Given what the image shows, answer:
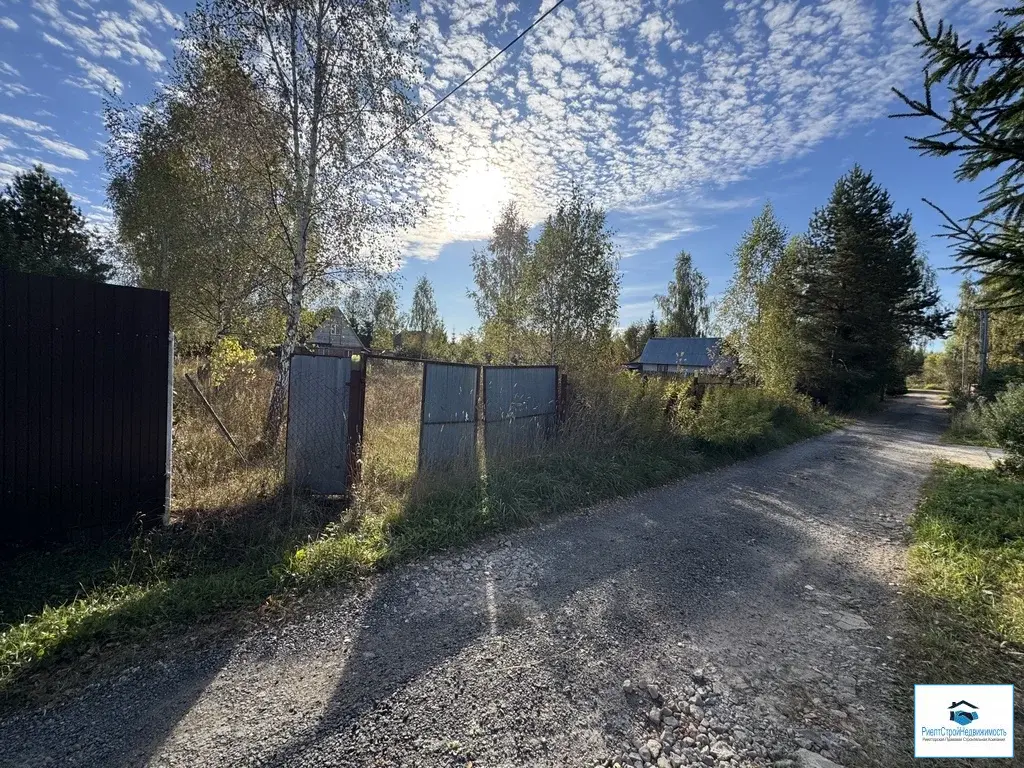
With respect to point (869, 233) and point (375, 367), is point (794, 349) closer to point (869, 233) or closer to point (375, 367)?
point (869, 233)

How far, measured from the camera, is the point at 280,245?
7.35 m

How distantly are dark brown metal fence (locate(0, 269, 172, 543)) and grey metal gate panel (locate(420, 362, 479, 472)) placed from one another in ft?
8.46

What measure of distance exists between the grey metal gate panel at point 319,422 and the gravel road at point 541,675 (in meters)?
2.03

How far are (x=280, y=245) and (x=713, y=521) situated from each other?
7.84 metres

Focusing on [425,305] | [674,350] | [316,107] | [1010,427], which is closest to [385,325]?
[425,305]

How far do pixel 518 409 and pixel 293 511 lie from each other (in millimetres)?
3327

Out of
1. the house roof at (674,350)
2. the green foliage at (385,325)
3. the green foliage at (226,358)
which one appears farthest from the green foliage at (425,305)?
the green foliage at (226,358)

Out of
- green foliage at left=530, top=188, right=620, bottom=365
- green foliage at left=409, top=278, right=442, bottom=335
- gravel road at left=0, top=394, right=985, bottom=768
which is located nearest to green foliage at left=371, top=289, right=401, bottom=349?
green foliage at left=409, top=278, right=442, bottom=335

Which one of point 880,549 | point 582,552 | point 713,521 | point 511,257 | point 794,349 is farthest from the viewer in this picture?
point 511,257

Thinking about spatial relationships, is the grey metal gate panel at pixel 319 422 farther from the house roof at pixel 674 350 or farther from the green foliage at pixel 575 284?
the house roof at pixel 674 350

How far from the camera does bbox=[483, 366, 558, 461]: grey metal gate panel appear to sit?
6031 mm

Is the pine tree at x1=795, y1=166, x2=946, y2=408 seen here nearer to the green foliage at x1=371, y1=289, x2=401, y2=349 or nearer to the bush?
the bush

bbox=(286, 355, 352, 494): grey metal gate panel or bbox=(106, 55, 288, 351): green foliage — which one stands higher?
bbox=(106, 55, 288, 351): green foliage

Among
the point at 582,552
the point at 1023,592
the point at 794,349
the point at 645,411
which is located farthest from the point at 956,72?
the point at 794,349
